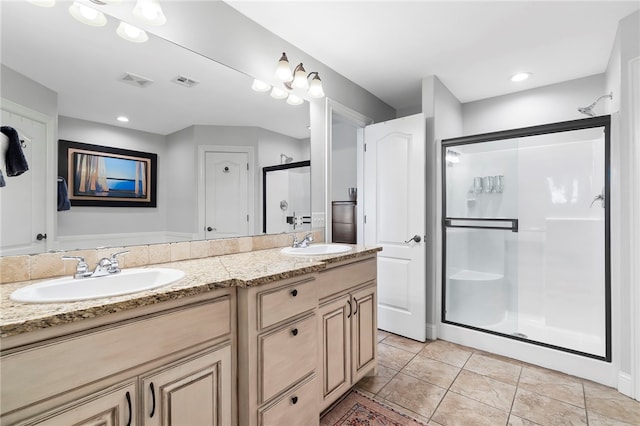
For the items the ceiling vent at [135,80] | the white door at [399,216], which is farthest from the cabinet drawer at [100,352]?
the white door at [399,216]

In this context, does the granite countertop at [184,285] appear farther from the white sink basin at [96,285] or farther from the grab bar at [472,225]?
the grab bar at [472,225]

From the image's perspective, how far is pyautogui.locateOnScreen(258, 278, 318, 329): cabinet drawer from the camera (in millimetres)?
1247

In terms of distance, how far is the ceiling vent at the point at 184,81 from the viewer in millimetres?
1643

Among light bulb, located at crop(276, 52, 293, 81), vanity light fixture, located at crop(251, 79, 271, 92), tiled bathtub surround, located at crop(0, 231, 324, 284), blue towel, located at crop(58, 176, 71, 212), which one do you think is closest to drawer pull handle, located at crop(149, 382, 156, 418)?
tiled bathtub surround, located at crop(0, 231, 324, 284)

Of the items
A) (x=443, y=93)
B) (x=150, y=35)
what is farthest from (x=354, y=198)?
(x=150, y=35)

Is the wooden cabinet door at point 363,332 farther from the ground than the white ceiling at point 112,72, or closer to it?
closer to it

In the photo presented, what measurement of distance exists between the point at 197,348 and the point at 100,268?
1.82 feet

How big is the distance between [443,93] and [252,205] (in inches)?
90.2

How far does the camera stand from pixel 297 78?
2127mm

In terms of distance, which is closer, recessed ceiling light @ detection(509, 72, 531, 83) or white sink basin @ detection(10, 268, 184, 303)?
white sink basin @ detection(10, 268, 184, 303)

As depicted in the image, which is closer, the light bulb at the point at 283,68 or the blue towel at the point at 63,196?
the blue towel at the point at 63,196

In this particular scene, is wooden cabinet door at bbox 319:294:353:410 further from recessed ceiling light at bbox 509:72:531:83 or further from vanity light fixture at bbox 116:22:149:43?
recessed ceiling light at bbox 509:72:531:83

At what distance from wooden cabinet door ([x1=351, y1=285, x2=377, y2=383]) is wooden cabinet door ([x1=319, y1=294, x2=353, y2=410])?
0.17 ft

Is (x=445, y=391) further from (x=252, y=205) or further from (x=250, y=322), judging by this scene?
(x=252, y=205)
